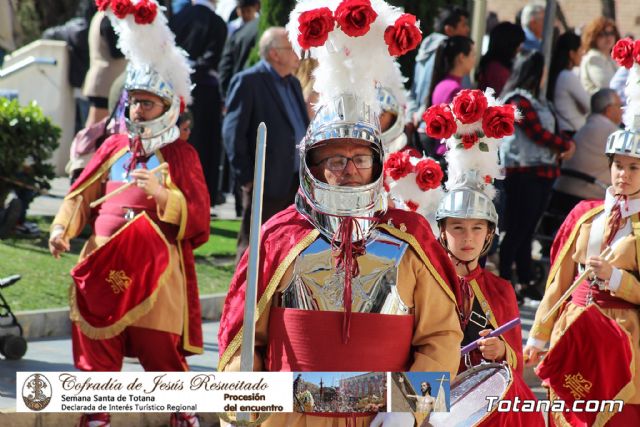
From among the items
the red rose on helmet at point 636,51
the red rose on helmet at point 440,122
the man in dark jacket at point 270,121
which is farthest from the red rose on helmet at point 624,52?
the man in dark jacket at point 270,121

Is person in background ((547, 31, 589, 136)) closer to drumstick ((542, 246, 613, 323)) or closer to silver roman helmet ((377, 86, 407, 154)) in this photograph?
silver roman helmet ((377, 86, 407, 154))

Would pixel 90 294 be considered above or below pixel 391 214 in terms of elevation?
below

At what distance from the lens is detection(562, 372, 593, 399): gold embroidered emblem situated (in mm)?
7133

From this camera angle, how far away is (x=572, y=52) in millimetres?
13008

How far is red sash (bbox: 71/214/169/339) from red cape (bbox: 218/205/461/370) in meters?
2.56

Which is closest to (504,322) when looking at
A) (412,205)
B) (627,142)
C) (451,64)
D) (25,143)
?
(412,205)

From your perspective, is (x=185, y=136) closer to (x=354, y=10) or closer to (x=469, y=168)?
(x=469, y=168)

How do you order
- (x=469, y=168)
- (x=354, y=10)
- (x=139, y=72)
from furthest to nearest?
1. (x=139, y=72)
2. (x=469, y=168)
3. (x=354, y=10)

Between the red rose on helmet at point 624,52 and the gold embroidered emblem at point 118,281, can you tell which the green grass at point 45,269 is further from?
the red rose on helmet at point 624,52

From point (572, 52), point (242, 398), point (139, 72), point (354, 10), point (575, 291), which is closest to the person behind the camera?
point (242, 398)

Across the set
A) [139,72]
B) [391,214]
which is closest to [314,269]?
[391,214]

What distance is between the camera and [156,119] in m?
7.86

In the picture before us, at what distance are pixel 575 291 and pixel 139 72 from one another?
2.72 meters

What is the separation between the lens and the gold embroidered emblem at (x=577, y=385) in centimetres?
713
